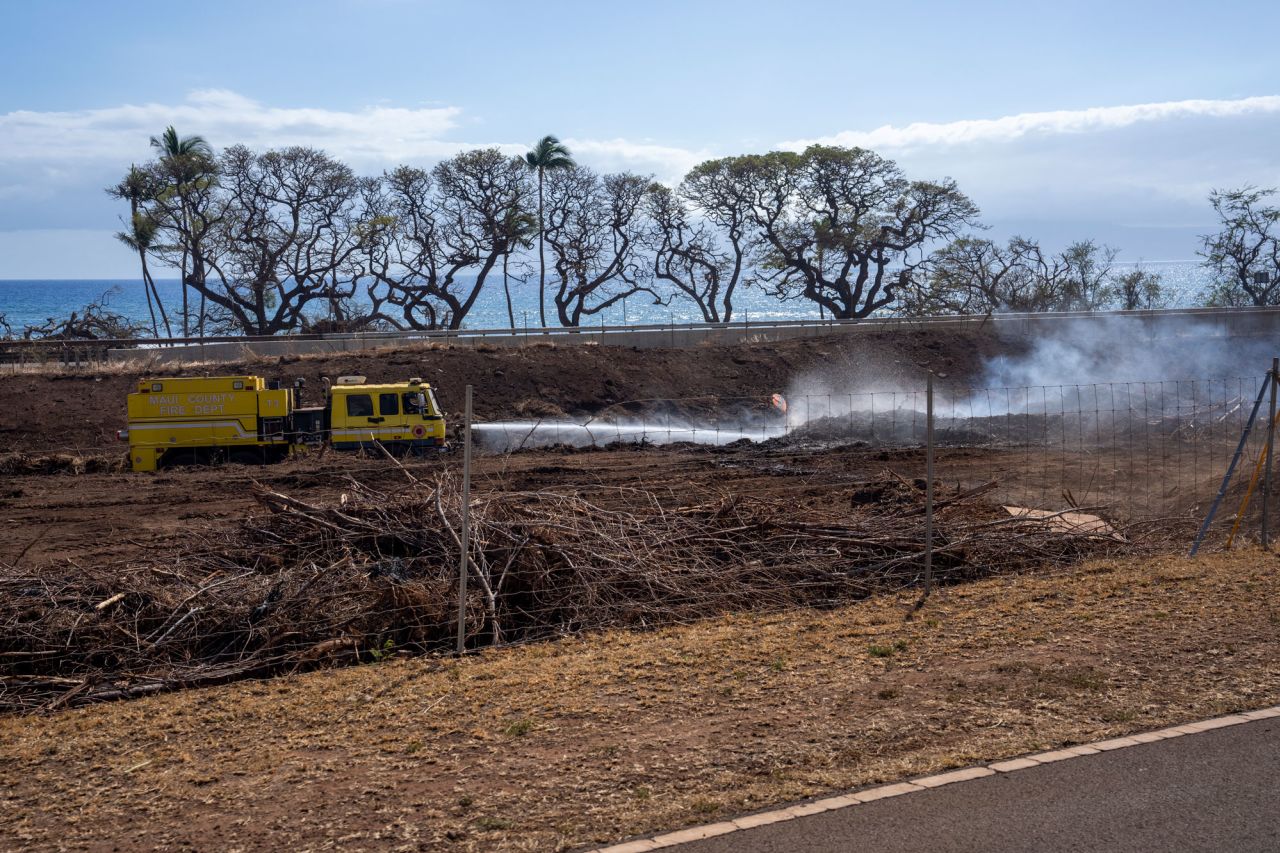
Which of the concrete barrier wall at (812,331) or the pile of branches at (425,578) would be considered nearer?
the pile of branches at (425,578)

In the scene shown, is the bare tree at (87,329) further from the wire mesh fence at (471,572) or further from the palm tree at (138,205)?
the wire mesh fence at (471,572)

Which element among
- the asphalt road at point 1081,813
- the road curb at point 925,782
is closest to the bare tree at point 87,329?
the road curb at point 925,782

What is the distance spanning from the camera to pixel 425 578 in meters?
10.8

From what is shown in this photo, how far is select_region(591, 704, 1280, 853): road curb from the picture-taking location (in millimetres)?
5465

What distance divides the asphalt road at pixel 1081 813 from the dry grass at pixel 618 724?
36 cm

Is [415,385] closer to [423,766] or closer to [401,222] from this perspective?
[423,766]

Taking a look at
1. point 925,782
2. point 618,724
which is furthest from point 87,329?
point 925,782

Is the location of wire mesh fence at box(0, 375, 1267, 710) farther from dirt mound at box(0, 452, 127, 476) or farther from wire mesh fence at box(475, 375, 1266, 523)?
dirt mound at box(0, 452, 127, 476)

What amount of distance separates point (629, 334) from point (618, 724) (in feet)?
118

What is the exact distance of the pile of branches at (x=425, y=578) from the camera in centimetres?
934

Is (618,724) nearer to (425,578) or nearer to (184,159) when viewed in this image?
(425,578)

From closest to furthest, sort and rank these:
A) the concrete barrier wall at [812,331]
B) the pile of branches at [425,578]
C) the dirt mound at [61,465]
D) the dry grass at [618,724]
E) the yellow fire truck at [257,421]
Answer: the dry grass at [618,724] < the pile of branches at [425,578] < the yellow fire truck at [257,421] < the dirt mound at [61,465] < the concrete barrier wall at [812,331]

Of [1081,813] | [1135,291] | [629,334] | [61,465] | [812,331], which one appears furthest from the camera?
[1135,291]

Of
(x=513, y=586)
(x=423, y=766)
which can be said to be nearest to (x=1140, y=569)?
(x=513, y=586)
